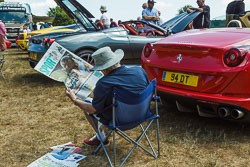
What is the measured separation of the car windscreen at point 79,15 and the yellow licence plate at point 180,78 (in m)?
3.59

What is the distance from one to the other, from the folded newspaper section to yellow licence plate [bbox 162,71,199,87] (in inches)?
38.3

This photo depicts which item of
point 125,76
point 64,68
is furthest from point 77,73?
point 125,76

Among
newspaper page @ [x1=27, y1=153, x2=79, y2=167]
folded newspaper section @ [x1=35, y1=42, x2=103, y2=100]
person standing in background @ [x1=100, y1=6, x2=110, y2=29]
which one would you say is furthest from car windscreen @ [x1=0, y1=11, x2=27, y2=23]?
newspaper page @ [x1=27, y1=153, x2=79, y2=167]

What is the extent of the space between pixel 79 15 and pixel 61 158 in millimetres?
4464

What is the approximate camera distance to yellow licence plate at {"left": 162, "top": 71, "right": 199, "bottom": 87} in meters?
3.27

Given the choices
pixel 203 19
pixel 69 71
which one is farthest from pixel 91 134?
pixel 203 19

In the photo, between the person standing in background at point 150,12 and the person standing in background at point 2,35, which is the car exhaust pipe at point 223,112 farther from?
the person standing in background at point 2,35

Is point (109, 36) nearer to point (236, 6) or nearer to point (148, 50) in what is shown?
point (148, 50)

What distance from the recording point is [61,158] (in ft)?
9.54

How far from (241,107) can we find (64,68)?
183 cm

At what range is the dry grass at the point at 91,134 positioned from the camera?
292 centimetres

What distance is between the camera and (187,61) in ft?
10.9

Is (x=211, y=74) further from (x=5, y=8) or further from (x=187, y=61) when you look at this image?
(x=5, y=8)

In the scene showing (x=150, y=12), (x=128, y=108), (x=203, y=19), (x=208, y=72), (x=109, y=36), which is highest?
(x=150, y=12)
